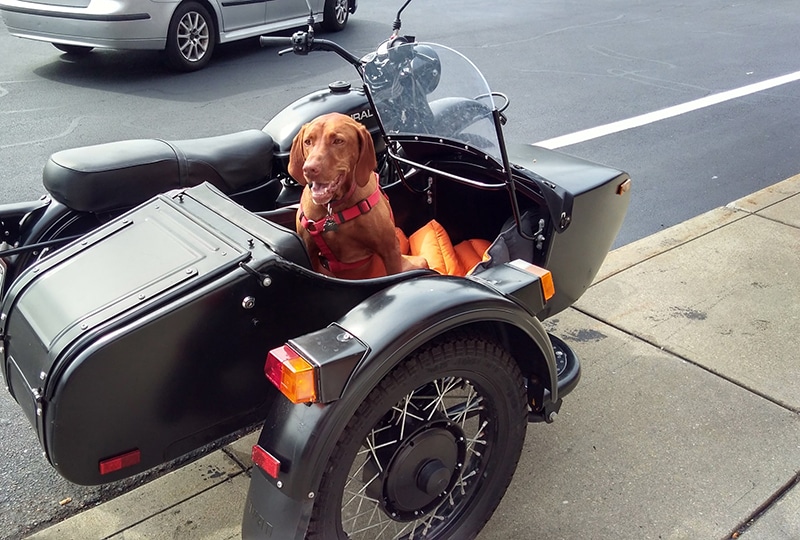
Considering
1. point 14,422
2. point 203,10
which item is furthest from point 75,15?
point 14,422

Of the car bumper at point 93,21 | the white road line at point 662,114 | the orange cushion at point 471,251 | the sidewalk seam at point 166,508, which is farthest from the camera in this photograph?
the car bumper at point 93,21

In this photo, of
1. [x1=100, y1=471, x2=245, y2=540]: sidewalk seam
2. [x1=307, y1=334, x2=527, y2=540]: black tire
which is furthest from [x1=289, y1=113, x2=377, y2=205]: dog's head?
[x1=100, y1=471, x2=245, y2=540]: sidewalk seam

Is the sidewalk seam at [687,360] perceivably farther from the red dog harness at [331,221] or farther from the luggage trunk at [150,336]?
the luggage trunk at [150,336]

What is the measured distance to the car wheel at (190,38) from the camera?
7.81 metres

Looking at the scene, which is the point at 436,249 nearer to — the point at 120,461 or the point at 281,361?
the point at 281,361

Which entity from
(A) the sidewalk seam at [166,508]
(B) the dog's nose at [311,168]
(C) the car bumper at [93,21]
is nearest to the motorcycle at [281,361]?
(B) the dog's nose at [311,168]

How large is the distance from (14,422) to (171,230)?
4.63 ft

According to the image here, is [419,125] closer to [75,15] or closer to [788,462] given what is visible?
[788,462]

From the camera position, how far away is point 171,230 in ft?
7.28

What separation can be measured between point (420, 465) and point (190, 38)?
22.8ft

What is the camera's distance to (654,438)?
296cm

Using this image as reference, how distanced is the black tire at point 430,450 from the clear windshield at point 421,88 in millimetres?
972

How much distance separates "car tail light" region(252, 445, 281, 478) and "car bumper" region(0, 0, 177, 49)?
6588mm

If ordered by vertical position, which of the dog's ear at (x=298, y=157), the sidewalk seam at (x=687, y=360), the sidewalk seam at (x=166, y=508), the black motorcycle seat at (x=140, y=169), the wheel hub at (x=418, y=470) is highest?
the dog's ear at (x=298, y=157)
